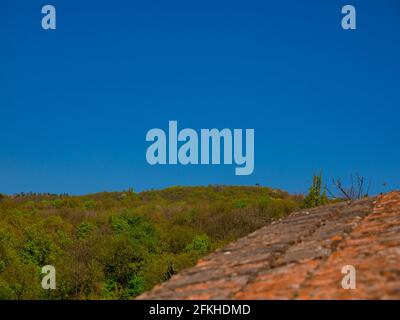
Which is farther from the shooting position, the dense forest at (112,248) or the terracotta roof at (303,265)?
the dense forest at (112,248)

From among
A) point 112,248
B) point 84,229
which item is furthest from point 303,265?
point 84,229

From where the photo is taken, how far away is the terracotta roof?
2402 millimetres

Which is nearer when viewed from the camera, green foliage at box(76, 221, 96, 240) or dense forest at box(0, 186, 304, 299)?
dense forest at box(0, 186, 304, 299)

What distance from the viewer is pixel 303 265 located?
2.88 metres

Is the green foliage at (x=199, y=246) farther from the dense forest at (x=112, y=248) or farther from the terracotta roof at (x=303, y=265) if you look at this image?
the terracotta roof at (x=303, y=265)

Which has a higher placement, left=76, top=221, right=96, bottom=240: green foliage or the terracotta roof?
left=76, top=221, right=96, bottom=240: green foliage

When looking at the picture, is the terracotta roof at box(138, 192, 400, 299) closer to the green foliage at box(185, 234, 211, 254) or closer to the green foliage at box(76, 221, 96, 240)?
the green foliage at box(185, 234, 211, 254)

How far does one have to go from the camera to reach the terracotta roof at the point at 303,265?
7.88 ft

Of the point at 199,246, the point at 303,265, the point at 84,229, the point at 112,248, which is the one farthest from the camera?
the point at 84,229

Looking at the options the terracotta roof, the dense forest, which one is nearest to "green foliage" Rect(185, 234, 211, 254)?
the dense forest

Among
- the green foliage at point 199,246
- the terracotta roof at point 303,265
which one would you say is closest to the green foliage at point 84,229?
the green foliage at point 199,246

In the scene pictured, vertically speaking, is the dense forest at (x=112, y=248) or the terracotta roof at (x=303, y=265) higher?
the dense forest at (x=112, y=248)

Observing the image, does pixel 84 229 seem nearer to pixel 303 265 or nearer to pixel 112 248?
pixel 112 248
